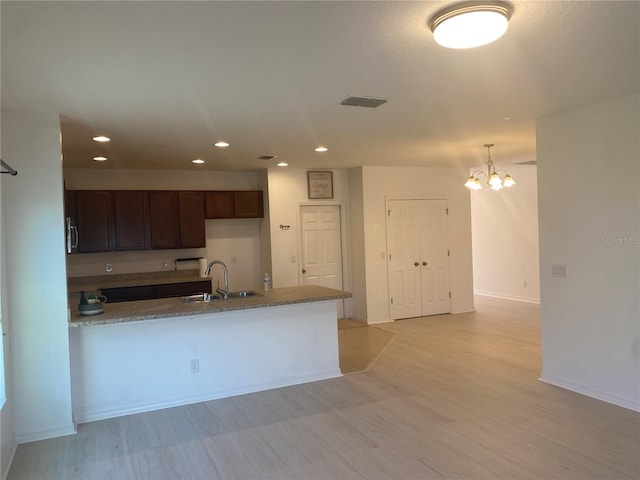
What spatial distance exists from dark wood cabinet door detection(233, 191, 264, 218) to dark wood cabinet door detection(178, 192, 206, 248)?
53cm

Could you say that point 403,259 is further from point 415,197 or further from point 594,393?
point 594,393

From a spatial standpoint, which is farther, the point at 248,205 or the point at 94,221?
the point at 248,205

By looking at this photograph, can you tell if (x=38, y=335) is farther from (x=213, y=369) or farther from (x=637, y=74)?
(x=637, y=74)

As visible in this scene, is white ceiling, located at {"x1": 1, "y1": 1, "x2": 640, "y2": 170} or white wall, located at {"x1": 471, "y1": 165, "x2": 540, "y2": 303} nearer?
white ceiling, located at {"x1": 1, "y1": 1, "x2": 640, "y2": 170}

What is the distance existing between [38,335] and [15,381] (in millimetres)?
353

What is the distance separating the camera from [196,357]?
4.07 m

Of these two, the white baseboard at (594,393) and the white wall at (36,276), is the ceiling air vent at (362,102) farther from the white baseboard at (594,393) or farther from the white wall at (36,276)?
the white baseboard at (594,393)

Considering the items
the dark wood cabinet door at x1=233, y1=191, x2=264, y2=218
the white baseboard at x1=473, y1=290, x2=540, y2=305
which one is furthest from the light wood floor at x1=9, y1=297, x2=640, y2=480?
the white baseboard at x1=473, y1=290, x2=540, y2=305

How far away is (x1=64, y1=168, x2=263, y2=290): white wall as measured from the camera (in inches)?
249

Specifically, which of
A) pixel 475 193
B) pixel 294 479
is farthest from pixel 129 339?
pixel 475 193

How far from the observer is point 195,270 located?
6.81 metres

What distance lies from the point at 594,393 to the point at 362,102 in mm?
3033

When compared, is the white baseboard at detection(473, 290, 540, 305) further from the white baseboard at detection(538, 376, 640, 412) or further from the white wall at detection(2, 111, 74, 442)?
the white wall at detection(2, 111, 74, 442)

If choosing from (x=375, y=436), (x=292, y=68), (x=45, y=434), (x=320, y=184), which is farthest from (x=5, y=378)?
(x=320, y=184)
